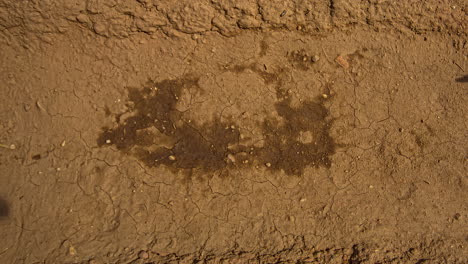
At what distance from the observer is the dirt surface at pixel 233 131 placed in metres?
2.55

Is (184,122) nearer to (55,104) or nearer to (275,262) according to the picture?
(55,104)

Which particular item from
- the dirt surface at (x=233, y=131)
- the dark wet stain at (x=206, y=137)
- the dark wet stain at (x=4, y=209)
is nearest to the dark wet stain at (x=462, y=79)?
the dirt surface at (x=233, y=131)

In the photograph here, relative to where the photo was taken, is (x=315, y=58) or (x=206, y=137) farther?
(x=315, y=58)

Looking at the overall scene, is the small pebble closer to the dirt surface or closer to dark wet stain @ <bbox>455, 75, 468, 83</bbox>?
the dirt surface

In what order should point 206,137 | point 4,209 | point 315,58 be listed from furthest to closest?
point 315,58 → point 206,137 → point 4,209

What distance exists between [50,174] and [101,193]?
0.41m

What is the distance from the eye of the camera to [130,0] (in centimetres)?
261

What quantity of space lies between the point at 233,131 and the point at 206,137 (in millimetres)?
215

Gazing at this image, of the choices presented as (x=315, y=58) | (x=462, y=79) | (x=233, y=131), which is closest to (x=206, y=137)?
(x=233, y=131)

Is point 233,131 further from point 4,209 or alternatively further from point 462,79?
point 462,79

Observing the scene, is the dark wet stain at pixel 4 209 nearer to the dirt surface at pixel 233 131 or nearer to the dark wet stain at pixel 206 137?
the dirt surface at pixel 233 131

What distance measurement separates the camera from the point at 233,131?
2727mm

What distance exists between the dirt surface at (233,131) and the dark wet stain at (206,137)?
0.04 feet

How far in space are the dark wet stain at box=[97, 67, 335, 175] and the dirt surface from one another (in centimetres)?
1
